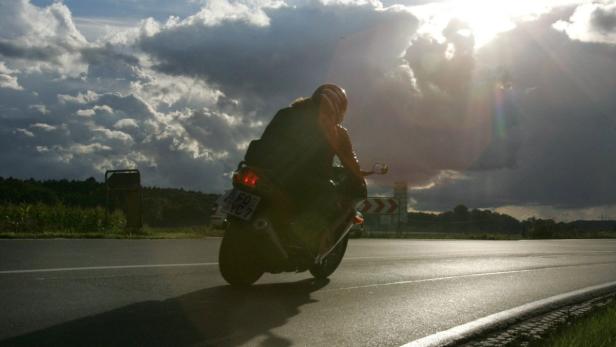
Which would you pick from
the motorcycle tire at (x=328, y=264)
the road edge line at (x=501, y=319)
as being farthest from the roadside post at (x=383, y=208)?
the motorcycle tire at (x=328, y=264)

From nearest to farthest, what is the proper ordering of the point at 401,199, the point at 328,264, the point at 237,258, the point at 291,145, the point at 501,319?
the point at 501,319 < the point at 291,145 < the point at 237,258 < the point at 328,264 < the point at 401,199

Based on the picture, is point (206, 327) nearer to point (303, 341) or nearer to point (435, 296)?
point (303, 341)

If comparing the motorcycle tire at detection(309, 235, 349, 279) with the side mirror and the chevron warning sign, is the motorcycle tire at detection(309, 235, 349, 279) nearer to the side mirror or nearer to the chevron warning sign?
the side mirror

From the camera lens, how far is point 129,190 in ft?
79.2

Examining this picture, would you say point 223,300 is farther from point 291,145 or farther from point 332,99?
point 332,99

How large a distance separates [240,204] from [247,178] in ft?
0.82

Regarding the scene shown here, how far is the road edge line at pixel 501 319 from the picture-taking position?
193 inches

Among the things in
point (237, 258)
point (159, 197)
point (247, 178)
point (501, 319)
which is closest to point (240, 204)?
point (247, 178)

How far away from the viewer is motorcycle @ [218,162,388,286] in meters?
6.39

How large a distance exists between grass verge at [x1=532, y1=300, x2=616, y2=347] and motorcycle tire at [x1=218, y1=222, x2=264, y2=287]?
2846 mm

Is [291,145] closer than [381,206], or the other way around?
[291,145]

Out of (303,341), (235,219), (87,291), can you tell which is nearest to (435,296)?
(235,219)

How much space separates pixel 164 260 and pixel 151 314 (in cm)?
456

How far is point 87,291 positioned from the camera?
20.1 feet
